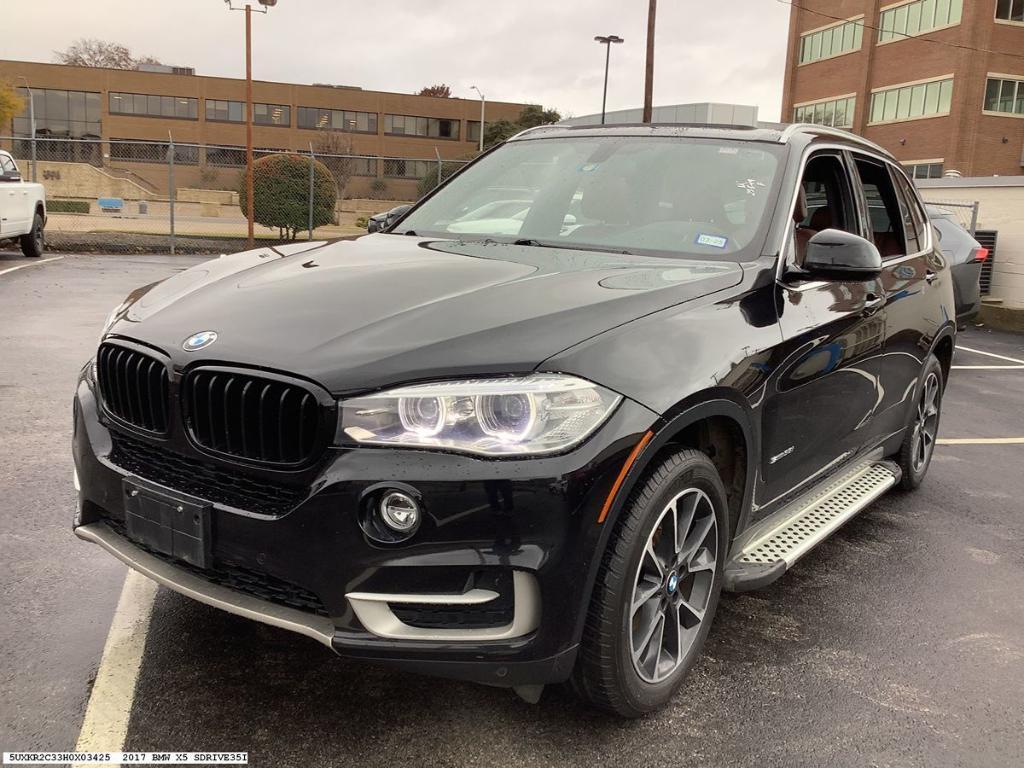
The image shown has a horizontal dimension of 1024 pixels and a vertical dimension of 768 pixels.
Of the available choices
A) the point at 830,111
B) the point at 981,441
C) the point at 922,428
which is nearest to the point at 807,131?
the point at 922,428

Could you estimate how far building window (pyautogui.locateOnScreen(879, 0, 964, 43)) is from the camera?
43.7 m

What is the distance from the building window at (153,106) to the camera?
72.4 m

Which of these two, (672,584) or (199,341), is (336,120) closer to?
(199,341)

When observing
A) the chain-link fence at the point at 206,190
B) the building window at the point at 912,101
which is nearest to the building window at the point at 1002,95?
the building window at the point at 912,101

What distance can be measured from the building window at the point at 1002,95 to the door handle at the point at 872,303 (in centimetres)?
4541

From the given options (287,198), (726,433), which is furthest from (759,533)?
(287,198)

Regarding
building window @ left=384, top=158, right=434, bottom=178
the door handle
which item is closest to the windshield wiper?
the door handle

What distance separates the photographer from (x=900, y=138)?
47.2 metres

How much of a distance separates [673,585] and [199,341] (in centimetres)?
160

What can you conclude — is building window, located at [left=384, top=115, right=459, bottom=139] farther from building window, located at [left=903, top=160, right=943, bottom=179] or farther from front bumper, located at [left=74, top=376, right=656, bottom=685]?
front bumper, located at [left=74, top=376, right=656, bottom=685]

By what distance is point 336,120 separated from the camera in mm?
77375

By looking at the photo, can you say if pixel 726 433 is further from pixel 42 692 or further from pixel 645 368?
pixel 42 692

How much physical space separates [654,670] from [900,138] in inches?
1965

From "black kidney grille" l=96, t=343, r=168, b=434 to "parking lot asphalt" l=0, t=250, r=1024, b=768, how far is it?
84 cm
